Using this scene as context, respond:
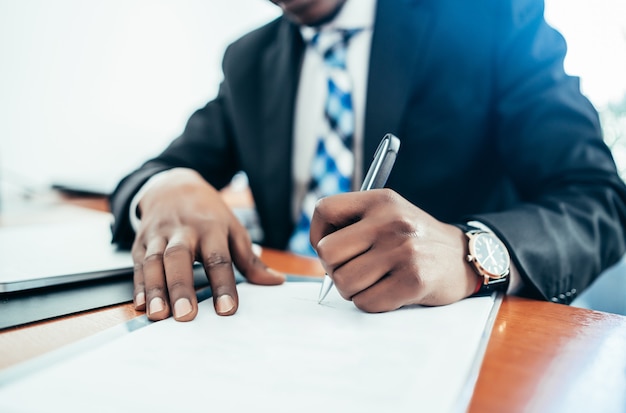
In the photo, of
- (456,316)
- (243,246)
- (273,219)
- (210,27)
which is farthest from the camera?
(210,27)

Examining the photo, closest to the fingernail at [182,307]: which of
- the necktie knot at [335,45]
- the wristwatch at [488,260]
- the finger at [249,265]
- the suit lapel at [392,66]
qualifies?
the finger at [249,265]

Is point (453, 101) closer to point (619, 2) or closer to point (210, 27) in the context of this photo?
point (619, 2)

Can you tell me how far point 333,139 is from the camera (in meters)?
0.84

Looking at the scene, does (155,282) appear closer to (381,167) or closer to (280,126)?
(381,167)

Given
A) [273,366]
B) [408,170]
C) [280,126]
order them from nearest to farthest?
1. [273,366]
2. [408,170]
3. [280,126]

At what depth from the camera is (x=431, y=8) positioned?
730mm

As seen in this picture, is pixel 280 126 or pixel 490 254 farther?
pixel 280 126

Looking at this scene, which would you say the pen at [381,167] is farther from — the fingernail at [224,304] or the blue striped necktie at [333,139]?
the blue striped necktie at [333,139]

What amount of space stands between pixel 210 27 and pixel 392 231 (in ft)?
5.26

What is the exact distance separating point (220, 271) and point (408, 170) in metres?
0.43

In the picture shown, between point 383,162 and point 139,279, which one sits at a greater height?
point 383,162

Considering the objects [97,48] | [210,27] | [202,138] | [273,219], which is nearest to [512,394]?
[273,219]

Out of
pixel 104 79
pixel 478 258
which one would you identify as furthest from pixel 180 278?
pixel 104 79

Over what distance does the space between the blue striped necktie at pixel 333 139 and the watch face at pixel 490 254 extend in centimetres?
39
